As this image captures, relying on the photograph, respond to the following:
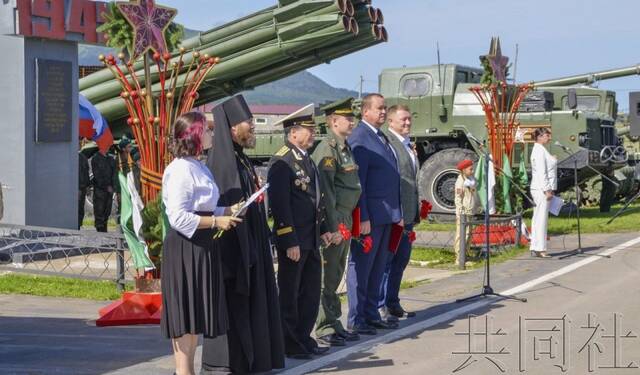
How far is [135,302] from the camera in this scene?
9.95 metres

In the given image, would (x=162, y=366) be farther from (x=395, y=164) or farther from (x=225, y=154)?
(x=395, y=164)

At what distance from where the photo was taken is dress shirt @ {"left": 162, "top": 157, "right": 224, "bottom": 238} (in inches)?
259

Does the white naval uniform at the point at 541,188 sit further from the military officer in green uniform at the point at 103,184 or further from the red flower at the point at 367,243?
Result: the military officer in green uniform at the point at 103,184

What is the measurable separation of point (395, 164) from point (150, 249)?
240 cm

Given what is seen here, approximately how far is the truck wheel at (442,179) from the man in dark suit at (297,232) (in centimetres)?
1307

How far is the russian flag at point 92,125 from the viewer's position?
18281mm

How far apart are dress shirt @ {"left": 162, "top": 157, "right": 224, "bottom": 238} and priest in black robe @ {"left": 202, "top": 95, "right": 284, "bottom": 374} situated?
0.41 meters

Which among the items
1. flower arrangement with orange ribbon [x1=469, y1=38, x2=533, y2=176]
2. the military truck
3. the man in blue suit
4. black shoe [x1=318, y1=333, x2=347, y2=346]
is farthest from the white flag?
black shoe [x1=318, y1=333, x2=347, y2=346]

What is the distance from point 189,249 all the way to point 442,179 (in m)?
15.2

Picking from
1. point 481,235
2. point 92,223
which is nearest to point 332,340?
point 481,235

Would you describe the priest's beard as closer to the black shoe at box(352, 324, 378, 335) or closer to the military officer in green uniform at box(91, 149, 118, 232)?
the black shoe at box(352, 324, 378, 335)

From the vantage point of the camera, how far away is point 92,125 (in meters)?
18.5

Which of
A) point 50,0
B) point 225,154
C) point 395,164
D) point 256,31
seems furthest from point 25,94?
point 225,154

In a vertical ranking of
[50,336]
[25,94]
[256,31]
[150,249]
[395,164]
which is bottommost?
[50,336]
